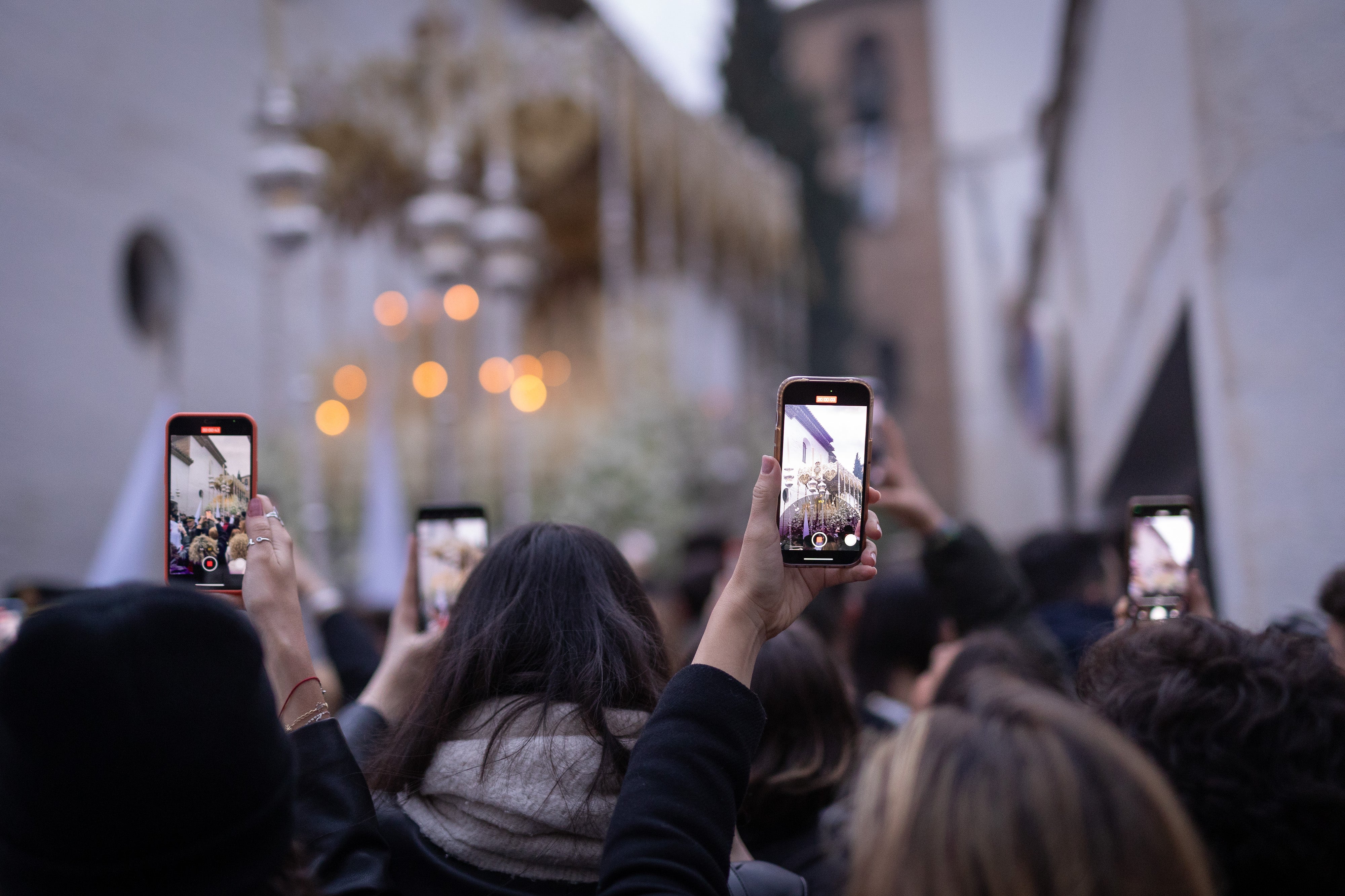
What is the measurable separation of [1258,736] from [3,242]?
9499 mm

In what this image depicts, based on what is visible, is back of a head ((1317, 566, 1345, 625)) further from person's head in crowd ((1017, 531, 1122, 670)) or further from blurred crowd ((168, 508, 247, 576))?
blurred crowd ((168, 508, 247, 576))

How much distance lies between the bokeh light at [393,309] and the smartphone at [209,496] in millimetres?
12673

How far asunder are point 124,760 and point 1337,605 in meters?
2.42

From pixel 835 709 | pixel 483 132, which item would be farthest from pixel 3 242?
pixel 835 709

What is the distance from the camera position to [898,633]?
3967mm

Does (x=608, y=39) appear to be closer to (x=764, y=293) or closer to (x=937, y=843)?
(x=764, y=293)

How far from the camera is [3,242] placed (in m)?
8.33

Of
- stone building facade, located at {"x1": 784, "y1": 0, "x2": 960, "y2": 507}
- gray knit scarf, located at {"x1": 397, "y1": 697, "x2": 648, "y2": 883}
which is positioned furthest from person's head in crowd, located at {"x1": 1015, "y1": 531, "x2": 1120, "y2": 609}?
stone building facade, located at {"x1": 784, "y1": 0, "x2": 960, "y2": 507}

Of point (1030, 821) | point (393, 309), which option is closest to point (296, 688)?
point (1030, 821)

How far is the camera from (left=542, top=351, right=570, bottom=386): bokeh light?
1584cm

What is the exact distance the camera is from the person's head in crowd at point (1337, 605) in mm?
2332

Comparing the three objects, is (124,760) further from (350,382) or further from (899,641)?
(350,382)

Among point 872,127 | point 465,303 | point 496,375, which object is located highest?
point 872,127

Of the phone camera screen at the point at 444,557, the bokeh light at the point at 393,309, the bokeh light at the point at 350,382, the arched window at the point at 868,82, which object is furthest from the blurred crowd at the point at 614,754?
the arched window at the point at 868,82
